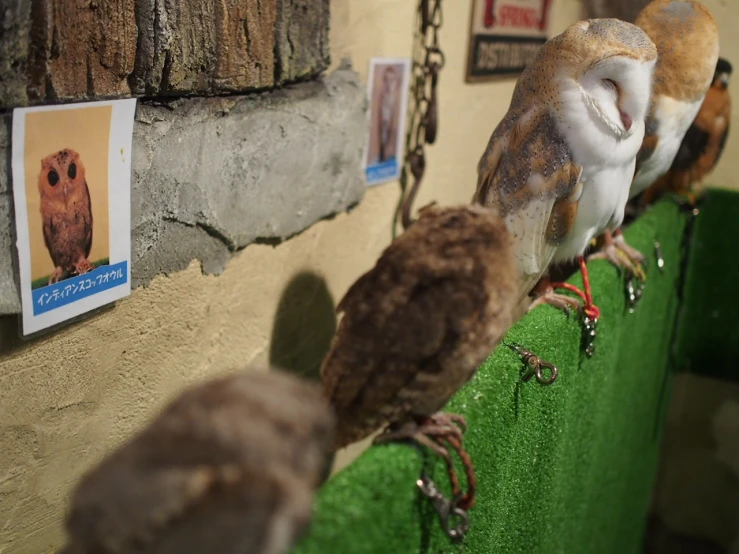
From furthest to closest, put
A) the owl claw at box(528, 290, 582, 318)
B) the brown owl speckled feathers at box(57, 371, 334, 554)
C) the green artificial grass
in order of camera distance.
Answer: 1. the green artificial grass
2. the owl claw at box(528, 290, 582, 318)
3. the brown owl speckled feathers at box(57, 371, 334, 554)

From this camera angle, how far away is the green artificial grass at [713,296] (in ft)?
7.38

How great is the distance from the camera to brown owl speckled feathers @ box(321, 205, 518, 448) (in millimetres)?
601

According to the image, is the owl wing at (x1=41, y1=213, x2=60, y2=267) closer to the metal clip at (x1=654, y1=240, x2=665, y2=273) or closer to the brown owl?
the brown owl

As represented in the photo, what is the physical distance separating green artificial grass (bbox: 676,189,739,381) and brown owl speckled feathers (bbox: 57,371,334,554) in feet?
6.61

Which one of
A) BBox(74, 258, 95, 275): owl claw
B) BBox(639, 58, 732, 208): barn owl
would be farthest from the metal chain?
BBox(74, 258, 95, 275): owl claw

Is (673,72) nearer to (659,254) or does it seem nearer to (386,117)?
(659,254)

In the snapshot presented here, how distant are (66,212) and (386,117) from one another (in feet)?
3.31

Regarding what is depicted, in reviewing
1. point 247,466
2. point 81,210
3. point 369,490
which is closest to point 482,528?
point 369,490

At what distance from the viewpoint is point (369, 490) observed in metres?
0.56

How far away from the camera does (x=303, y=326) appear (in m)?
1.59

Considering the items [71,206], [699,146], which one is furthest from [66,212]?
[699,146]

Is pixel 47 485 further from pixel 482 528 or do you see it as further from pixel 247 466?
pixel 247 466

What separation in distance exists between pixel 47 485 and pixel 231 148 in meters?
0.60

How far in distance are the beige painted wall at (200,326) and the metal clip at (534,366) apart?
59 centimetres
